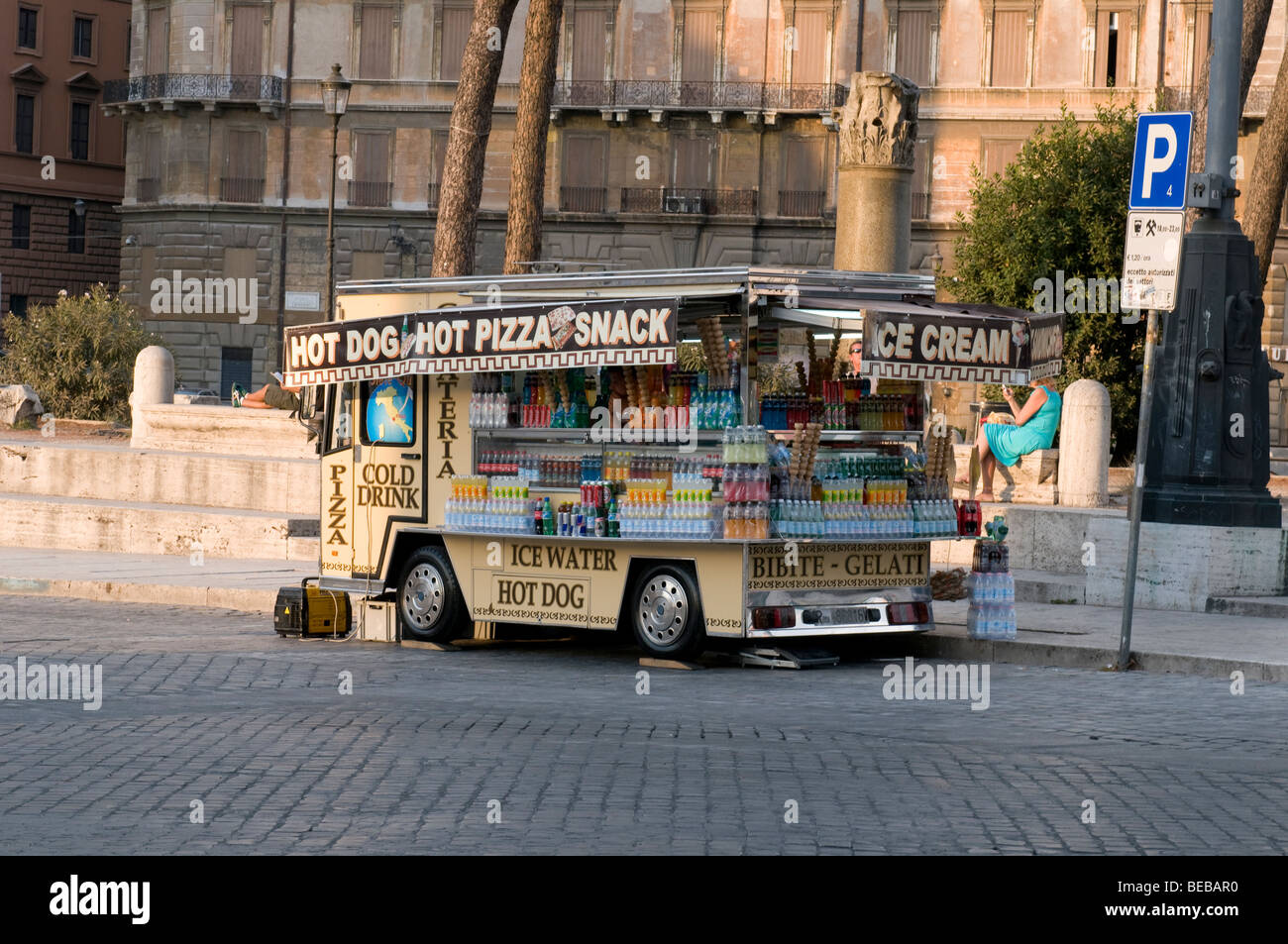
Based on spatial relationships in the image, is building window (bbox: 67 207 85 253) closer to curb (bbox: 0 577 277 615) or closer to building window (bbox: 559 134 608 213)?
building window (bbox: 559 134 608 213)

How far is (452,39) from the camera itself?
2313 inches

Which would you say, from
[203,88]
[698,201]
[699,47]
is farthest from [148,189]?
[699,47]

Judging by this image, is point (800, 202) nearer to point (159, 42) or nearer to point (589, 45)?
point (589, 45)

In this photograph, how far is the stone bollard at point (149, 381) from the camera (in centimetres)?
2889

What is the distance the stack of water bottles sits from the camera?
1494 cm

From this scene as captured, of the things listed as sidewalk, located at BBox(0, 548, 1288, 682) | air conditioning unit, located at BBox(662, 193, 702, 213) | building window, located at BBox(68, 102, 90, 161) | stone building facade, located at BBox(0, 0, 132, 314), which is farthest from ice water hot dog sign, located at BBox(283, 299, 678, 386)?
building window, located at BBox(68, 102, 90, 161)

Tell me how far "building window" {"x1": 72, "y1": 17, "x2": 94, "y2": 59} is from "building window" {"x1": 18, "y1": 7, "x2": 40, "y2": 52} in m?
1.66

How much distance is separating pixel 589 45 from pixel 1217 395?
142 ft

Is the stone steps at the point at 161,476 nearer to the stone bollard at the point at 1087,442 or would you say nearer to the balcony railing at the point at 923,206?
the stone bollard at the point at 1087,442

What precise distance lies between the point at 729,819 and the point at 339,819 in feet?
5.15

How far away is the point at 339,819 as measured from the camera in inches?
310
